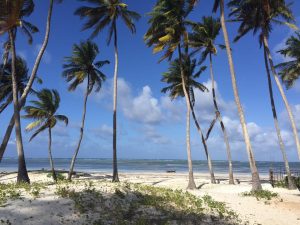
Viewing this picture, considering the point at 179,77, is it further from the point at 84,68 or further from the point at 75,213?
the point at 75,213

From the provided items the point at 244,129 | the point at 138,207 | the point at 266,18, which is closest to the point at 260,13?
the point at 266,18

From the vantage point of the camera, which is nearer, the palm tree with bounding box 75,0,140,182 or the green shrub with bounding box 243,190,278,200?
the green shrub with bounding box 243,190,278,200

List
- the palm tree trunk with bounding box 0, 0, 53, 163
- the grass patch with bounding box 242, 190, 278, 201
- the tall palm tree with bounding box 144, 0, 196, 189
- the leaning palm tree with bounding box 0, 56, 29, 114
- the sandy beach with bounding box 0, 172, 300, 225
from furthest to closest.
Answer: the leaning palm tree with bounding box 0, 56, 29, 114, the tall palm tree with bounding box 144, 0, 196, 189, the palm tree trunk with bounding box 0, 0, 53, 163, the grass patch with bounding box 242, 190, 278, 201, the sandy beach with bounding box 0, 172, 300, 225

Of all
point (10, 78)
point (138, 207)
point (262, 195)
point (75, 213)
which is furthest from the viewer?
point (10, 78)

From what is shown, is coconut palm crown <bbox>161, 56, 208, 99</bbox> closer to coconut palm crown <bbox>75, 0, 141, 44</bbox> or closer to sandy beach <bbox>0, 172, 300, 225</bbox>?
coconut palm crown <bbox>75, 0, 141, 44</bbox>

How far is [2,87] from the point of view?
102 feet

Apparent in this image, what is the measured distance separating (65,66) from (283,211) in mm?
22217

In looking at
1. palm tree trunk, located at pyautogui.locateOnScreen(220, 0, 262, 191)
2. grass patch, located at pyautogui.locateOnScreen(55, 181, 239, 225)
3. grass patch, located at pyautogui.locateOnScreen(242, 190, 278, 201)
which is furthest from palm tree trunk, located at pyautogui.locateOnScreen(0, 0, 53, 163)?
grass patch, located at pyautogui.locateOnScreen(242, 190, 278, 201)

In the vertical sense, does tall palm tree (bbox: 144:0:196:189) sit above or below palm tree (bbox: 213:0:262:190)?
above

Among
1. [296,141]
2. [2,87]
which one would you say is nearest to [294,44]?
[296,141]

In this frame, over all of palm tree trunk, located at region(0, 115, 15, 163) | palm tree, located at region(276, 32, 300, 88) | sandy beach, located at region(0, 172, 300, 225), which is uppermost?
palm tree, located at region(276, 32, 300, 88)

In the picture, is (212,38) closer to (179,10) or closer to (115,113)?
(179,10)

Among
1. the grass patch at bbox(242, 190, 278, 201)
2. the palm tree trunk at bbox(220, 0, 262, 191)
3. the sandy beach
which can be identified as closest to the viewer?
the sandy beach

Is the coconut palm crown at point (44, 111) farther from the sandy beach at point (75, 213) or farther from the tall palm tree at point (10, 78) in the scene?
the sandy beach at point (75, 213)
